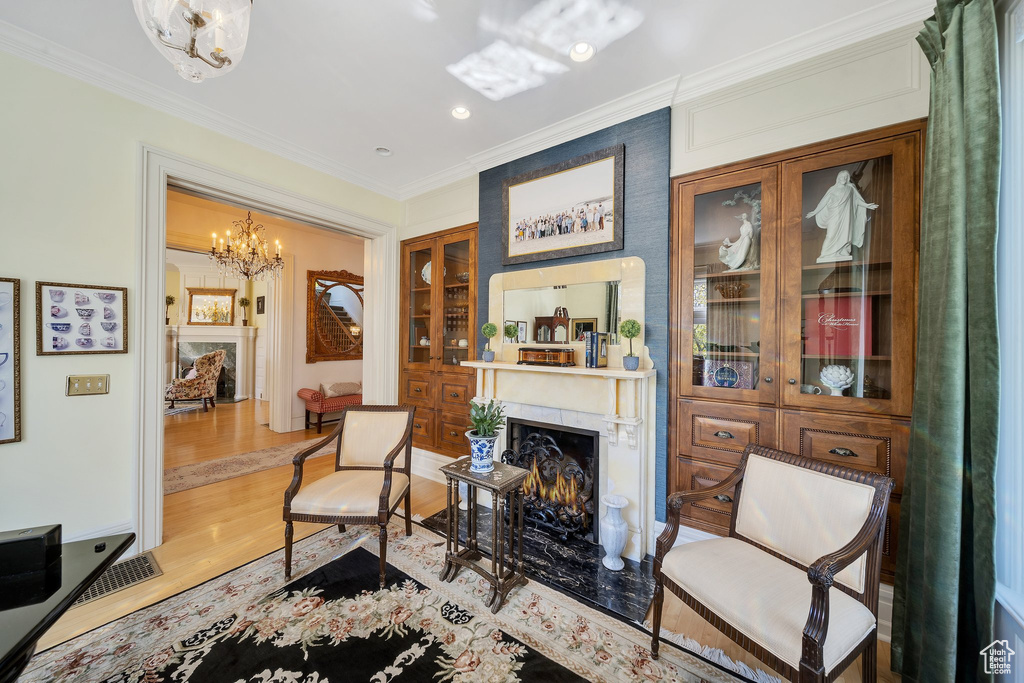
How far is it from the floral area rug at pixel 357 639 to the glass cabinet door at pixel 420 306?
2.05 metres

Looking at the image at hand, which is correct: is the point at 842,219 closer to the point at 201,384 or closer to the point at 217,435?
the point at 217,435

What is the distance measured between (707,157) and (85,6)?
329cm

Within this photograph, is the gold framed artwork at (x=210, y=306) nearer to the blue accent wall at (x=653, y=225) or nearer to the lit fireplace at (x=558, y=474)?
the lit fireplace at (x=558, y=474)

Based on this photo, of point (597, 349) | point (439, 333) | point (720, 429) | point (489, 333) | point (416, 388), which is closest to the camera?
point (720, 429)

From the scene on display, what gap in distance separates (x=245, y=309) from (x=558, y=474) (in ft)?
27.5

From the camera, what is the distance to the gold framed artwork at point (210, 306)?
25.8ft

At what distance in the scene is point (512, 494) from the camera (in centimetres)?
204

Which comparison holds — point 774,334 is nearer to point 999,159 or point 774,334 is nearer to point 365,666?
point 999,159

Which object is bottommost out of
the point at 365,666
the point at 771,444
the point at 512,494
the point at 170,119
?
the point at 365,666

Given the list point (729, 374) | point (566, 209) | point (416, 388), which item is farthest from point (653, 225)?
point (416, 388)

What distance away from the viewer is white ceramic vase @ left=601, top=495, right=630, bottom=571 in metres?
2.24

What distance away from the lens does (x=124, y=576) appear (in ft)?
6.95

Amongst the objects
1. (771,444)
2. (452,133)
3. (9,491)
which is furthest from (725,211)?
(9,491)

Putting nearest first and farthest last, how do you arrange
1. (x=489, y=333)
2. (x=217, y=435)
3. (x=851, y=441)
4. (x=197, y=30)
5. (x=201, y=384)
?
(x=197, y=30), (x=851, y=441), (x=489, y=333), (x=217, y=435), (x=201, y=384)
